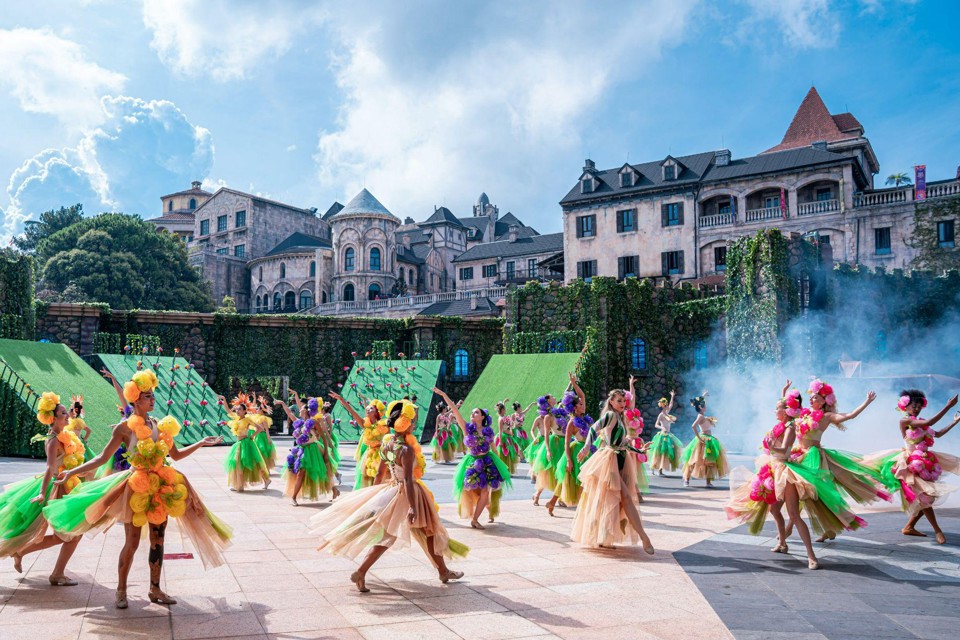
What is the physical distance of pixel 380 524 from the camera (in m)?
6.36

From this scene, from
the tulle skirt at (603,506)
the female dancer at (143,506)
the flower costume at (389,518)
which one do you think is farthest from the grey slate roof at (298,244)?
the female dancer at (143,506)

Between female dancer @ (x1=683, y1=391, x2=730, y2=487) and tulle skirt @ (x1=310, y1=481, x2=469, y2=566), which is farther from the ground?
tulle skirt @ (x1=310, y1=481, x2=469, y2=566)

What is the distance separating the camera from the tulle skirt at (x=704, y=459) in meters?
15.7

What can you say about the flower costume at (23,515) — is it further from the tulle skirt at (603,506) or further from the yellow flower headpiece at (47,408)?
the tulle skirt at (603,506)

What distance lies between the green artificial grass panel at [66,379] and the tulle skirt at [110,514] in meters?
16.3

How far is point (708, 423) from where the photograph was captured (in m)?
15.8

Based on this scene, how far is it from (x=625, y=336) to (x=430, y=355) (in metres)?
9.05

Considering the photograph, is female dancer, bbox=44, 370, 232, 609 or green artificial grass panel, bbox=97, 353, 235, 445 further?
green artificial grass panel, bbox=97, 353, 235, 445

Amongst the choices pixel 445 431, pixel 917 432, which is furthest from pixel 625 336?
pixel 917 432

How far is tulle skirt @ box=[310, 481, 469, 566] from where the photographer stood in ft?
20.7

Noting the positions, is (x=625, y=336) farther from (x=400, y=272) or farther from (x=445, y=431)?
(x=400, y=272)

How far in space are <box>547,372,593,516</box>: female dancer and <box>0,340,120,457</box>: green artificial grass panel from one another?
15.2 meters

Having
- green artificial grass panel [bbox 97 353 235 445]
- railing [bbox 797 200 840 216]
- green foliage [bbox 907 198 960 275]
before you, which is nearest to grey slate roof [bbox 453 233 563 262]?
railing [bbox 797 200 840 216]

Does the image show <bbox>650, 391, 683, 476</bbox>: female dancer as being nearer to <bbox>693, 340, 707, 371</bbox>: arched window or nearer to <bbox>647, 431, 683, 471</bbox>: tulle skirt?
<bbox>647, 431, 683, 471</bbox>: tulle skirt
